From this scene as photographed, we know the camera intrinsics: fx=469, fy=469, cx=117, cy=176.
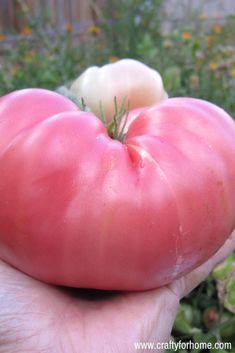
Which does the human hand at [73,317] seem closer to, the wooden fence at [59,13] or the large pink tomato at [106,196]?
the large pink tomato at [106,196]

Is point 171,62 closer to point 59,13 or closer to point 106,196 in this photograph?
point 106,196

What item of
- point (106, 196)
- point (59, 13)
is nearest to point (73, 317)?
point (106, 196)

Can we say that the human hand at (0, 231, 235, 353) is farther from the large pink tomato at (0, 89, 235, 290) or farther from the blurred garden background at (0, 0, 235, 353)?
the blurred garden background at (0, 0, 235, 353)

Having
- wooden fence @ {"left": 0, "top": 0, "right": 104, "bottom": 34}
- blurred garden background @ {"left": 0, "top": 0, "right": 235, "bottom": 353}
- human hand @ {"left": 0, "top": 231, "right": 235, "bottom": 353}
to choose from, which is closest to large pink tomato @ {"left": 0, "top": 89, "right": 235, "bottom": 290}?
human hand @ {"left": 0, "top": 231, "right": 235, "bottom": 353}

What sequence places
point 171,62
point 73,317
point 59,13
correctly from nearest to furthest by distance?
1. point 73,317
2. point 171,62
3. point 59,13

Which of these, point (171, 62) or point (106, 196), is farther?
point (171, 62)
